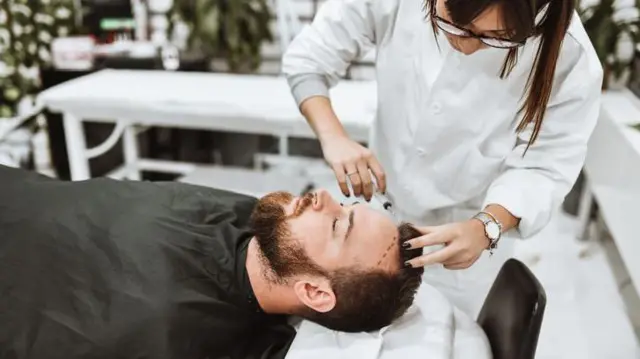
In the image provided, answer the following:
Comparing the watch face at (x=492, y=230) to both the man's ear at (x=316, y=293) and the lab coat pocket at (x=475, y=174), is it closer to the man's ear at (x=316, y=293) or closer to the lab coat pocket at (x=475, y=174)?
the lab coat pocket at (x=475, y=174)

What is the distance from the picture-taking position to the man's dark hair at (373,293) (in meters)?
1.21

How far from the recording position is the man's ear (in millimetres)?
1229

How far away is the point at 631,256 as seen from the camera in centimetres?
188

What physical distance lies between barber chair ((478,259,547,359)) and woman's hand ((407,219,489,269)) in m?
0.12

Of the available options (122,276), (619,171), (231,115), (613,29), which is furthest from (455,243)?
(613,29)

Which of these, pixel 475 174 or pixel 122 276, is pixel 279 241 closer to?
pixel 122 276

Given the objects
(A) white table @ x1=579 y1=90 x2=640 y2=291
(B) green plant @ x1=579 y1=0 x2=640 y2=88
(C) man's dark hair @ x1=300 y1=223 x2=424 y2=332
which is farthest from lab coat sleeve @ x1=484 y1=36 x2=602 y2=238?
(B) green plant @ x1=579 y1=0 x2=640 y2=88

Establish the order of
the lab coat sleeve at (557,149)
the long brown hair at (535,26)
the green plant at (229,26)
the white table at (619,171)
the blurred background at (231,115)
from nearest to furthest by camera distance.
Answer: the long brown hair at (535,26)
the lab coat sleeve at (557,149)
the white table at (619,171)
the blurred background at (231,115)
the green plant at (229,26)

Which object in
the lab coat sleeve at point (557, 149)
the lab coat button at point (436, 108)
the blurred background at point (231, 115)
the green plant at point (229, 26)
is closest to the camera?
the lab coat sleeve at point (557, 149)

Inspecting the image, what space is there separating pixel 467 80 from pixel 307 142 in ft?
8.32

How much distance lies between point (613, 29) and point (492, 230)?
171 centimetres

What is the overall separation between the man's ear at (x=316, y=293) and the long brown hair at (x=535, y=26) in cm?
52

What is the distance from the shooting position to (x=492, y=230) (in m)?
1.15

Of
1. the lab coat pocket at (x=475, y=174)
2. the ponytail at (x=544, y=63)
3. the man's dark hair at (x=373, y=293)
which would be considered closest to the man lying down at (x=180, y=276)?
the man's dark hair at (x=373, y=293)
